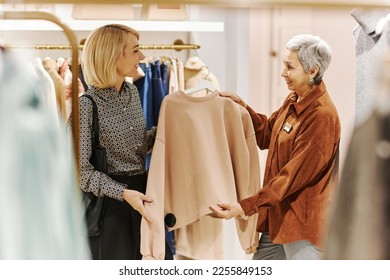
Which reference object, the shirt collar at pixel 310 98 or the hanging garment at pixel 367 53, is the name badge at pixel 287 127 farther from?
the hanging garment at pixel 367 53

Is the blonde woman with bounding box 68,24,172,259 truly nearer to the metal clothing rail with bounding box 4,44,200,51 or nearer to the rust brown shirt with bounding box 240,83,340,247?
the metal clothing rail with bounding box 4,44,200,51

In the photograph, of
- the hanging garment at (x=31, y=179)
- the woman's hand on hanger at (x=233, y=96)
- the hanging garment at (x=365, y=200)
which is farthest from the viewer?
the woman's hand on hanger at (x=233, y=96)

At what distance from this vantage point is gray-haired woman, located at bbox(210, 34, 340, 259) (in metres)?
1.95

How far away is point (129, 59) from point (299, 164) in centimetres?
65

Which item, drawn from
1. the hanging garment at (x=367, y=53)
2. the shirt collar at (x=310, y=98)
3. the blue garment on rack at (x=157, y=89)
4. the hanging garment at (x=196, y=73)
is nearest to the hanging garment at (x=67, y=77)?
the blue garment on rack at (x=157, y=89)

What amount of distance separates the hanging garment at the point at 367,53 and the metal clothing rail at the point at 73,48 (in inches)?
35.8

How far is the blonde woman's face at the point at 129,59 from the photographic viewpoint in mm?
1927

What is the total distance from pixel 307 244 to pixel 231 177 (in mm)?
339

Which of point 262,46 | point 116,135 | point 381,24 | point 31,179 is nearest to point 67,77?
point 116,135

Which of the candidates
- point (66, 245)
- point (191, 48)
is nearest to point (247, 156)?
point (191, 48)

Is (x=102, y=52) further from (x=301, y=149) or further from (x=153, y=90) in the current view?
(x=301, y=149)

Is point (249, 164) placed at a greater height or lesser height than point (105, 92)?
lesser

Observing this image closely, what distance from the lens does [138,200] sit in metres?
1.95
